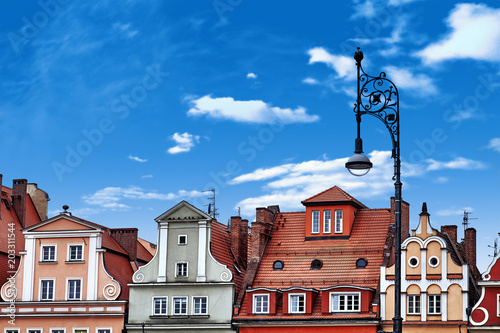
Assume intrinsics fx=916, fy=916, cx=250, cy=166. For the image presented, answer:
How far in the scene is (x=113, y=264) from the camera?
222ft

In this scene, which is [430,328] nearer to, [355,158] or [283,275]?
[283,275]

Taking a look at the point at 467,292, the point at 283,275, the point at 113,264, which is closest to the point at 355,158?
the point at 467,292

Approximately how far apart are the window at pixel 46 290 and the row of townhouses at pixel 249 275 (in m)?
0.08

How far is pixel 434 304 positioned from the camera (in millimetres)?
58625

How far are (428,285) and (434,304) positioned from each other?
1.27 m

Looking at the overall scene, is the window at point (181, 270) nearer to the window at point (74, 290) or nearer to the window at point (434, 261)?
the window at point (74, 290)

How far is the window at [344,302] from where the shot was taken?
60.0 meters

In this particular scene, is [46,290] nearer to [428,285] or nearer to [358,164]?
[428,285]

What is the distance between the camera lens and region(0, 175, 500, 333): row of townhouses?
59438 mm

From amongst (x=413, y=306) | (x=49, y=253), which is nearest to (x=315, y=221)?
(x=413, y=306)

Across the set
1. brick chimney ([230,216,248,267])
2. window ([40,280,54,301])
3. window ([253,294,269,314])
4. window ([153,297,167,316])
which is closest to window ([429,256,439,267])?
window ([253,294,269,314])

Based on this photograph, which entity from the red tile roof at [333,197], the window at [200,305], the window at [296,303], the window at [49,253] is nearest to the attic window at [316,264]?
the window at [296,303]

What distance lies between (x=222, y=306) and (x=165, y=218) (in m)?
7.67

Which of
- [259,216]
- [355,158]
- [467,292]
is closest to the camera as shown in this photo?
[355,158]
